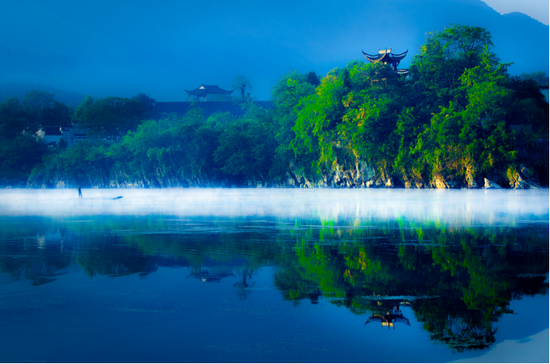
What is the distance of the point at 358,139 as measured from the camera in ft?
165

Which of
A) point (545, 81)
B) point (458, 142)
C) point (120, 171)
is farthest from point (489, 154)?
point (120, 171)

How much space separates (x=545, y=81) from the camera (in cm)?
6131

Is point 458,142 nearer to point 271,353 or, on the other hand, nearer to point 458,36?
point 458,36

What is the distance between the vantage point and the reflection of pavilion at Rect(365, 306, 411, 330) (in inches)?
226

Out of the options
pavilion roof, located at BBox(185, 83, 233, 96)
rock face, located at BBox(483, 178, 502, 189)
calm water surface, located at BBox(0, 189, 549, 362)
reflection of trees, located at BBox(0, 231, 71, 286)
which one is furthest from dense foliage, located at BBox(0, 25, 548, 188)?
reflection of trees, located at BBox(0, 231, 71, 286)

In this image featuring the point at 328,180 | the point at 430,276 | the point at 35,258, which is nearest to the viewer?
the point at 430,276

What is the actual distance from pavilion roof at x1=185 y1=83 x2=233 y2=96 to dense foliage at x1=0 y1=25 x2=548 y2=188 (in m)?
38.3

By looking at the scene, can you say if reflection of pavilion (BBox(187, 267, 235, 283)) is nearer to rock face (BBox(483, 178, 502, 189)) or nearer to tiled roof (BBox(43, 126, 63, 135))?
rock face (BBox(483, 178, 502, 189))

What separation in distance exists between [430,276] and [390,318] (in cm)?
224

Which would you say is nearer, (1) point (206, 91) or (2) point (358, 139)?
(2) point (358, 139)

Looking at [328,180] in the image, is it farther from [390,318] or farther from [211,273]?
[390,318]

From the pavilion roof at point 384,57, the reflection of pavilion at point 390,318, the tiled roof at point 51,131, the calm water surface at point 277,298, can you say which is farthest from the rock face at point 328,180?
the reflection of pavilion at point 390,318

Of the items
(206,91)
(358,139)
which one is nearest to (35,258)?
(358,139)

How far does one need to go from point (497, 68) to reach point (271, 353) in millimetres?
47346
